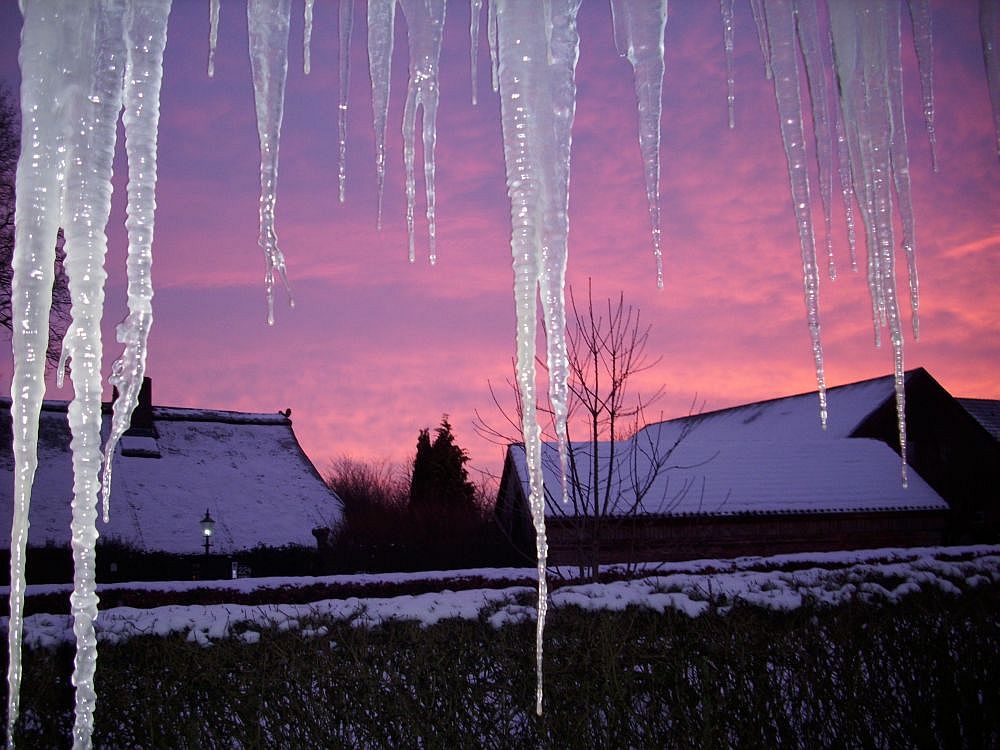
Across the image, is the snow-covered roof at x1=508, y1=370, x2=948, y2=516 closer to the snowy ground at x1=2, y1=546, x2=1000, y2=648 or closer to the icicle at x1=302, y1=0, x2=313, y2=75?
the snowy ground at x1=2, y1=546, x2=1000, y2=648

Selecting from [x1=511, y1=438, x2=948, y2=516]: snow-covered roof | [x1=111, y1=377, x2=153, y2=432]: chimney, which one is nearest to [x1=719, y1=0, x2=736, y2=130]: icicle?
[x1=511, y1=438, x2=948, y2=516]: snow-covered roof

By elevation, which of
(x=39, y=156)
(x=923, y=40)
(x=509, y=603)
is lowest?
(x=509, y=603)

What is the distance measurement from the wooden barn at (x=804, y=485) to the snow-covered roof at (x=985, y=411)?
9cm

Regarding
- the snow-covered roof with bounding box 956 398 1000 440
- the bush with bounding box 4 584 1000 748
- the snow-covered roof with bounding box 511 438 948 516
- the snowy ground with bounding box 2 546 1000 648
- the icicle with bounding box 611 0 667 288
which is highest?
the snow-covered roof with bounding box 956 398 1000 440

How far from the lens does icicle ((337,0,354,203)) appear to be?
175cm

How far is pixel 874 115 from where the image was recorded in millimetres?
1731

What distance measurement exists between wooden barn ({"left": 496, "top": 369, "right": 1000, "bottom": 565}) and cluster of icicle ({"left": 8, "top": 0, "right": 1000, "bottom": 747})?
10139 mm

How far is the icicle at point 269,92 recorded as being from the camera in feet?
4.93

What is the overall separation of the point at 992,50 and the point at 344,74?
4.81 ft

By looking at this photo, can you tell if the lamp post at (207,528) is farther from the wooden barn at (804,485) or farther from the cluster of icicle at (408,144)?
the cluster of icicle at (408,144)

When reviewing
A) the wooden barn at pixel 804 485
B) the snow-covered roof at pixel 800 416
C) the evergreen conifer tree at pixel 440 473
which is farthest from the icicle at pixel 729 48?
the evergreen conifer tree at pixel 440 473

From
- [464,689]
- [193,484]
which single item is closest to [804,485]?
[193,484]

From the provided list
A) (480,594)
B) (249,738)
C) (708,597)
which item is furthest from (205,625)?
(708,597)

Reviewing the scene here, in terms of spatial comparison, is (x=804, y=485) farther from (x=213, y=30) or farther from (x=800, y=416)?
(x=213, y=30)
